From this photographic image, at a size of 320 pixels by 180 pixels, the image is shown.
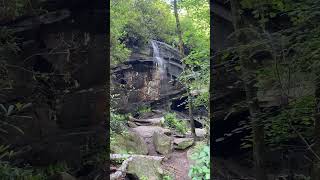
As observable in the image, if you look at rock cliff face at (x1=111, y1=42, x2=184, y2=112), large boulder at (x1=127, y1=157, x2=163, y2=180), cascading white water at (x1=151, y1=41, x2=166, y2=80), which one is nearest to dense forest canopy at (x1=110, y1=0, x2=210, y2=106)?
cascading white water at (x1=151, y1=41, x2=166, y2=80)

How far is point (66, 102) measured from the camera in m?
3.86

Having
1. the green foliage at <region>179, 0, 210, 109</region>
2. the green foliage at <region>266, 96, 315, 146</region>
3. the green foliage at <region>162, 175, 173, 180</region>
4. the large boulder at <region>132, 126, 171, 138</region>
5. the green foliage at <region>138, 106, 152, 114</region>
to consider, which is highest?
the green foliage at <region>179, 0, 210, 109</region>

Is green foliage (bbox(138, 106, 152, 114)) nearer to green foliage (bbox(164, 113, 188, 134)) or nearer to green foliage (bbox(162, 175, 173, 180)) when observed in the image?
green foliage (bbox(164, 113, 188, 134))

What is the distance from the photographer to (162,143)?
886 centimetres

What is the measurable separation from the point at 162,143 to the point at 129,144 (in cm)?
101

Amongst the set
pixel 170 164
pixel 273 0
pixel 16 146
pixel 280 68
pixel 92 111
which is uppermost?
pixel 273 0

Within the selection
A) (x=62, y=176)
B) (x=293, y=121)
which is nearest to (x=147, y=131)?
(x=62, y=176)

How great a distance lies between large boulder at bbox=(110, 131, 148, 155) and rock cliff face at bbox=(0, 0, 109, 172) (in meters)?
3.41

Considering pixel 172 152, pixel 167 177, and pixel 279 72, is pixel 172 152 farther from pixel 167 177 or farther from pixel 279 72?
pixel 279 72

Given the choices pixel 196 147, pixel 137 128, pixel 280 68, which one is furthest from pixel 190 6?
pixel 280 68

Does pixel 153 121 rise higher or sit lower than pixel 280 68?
lower

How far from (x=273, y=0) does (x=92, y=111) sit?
85.1 inches

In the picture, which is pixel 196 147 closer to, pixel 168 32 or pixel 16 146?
pixel 16 146

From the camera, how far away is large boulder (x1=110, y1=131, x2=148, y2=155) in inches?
296
